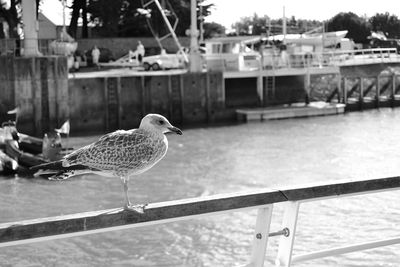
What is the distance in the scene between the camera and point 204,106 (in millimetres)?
35969

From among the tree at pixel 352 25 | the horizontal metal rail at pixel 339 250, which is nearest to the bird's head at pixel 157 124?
the horizontal metal rail at pixel 339 250

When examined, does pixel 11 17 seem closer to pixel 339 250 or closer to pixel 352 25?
pixel 339 250

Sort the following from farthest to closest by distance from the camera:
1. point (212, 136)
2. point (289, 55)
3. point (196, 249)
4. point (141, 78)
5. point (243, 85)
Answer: point (289, 55) → point (243, 85) → point (141, 78) → point (212, 136) → point (196, 249)

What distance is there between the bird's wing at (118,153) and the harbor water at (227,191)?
121 centimetres

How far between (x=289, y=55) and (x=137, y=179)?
24.4m

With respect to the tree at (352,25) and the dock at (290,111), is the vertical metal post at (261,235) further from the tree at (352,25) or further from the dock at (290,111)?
the tree at (352,25)

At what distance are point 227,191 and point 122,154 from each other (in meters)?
14.8

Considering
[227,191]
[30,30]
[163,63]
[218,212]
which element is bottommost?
[227,191]

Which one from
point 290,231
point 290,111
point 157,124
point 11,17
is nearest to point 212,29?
point 11,17

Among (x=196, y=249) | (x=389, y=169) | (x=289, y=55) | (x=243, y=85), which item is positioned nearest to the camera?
(x=196, y=249)

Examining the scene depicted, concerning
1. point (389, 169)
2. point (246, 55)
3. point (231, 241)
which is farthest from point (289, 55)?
point (231, 241)

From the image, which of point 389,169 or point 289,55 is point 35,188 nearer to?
point 389,169

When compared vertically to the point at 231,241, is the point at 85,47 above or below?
above

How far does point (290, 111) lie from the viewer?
36.9 metres
